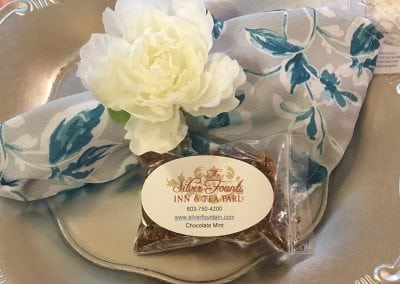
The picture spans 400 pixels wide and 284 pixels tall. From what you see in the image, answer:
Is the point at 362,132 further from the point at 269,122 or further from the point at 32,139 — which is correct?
the point at 32,139

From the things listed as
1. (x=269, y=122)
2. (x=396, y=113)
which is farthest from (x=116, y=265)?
(x=396, y=113)

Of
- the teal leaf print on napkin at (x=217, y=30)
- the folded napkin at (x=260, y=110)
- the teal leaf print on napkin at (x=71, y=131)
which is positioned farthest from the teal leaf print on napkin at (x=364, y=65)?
the teal leaf print on napkin at (x=71, y=131)

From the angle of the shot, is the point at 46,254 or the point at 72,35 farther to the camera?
the point at 72,35

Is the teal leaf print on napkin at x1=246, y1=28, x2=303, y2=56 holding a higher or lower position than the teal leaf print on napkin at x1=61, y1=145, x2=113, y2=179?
higher

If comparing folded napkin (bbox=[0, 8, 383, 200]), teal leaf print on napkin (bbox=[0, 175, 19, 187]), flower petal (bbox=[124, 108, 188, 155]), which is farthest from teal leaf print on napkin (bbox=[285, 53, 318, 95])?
teal leaf print on napkin (bbox=[0, 175, 19, 187])

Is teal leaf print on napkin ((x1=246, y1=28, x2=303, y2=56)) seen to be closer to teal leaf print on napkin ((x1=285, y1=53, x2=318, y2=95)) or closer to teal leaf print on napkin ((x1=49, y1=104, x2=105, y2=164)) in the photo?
teal leaf print on napkin ((x1=285, y1=53, x2=318, y2=95))

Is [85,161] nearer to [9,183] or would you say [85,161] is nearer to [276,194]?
[9,183]

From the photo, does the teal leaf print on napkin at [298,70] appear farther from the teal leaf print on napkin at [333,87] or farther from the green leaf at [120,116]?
the green leaf at [120,116]
